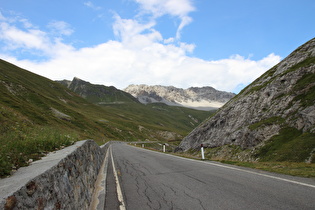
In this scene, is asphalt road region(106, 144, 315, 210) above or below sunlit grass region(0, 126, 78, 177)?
below

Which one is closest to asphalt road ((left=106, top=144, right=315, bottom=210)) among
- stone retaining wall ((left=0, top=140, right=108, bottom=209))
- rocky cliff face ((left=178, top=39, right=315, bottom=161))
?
stone retaining wall ((left=0, top=140, right=108, bottom=209))

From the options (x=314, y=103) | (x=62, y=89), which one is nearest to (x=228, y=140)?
(x=314, y=103)

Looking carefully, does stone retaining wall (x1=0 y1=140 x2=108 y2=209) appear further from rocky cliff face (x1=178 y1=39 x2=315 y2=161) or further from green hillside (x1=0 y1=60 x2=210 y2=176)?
rocky cliff face (x1=178 y1=39 x2=315 y2=161)

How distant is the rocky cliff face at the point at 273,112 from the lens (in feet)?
62.8

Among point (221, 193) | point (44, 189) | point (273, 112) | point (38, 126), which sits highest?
point (273, 112)

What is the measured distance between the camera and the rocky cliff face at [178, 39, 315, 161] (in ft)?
62.8

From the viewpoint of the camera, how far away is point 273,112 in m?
22.6

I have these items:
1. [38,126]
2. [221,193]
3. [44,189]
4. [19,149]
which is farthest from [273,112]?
[44,189]

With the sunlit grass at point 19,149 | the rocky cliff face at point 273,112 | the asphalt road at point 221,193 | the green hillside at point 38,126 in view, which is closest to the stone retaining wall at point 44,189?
the sunlit grass at point 19,149

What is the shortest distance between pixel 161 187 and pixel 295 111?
17923 mm

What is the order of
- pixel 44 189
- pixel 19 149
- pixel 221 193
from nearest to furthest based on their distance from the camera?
1. pixel 44 189
2. pixel 19 149
3. pixel 221 193

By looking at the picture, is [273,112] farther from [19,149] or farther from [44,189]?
[44,189]

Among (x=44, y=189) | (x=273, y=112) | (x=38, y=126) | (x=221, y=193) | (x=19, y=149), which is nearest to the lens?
(x=44, y=189)

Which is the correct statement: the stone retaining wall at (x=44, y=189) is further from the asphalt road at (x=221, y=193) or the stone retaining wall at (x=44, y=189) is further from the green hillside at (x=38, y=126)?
the asphalt road at (x=221, y=193)
